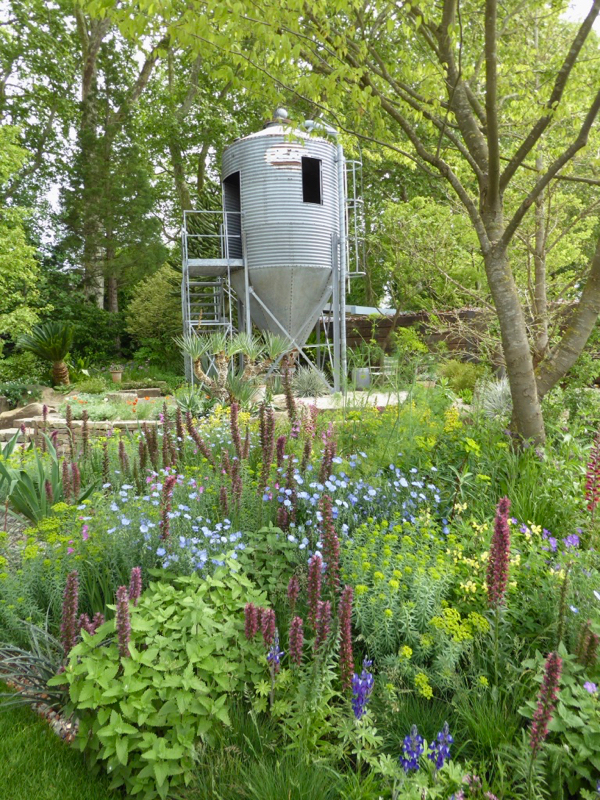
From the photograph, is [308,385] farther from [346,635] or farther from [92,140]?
[92,140]

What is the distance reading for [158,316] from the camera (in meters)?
17.6

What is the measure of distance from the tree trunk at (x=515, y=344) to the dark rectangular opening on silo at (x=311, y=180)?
824 centimetres

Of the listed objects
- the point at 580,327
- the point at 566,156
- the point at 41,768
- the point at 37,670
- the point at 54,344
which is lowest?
the point at 41,768

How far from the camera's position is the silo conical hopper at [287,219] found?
11164 mm

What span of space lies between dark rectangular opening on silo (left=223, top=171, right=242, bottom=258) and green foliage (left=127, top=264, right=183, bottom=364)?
492 centimetres

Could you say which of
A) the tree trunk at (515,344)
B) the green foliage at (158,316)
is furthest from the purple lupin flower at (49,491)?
the green foliage at (158,316)

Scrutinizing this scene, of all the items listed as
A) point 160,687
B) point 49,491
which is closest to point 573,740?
point 160,687

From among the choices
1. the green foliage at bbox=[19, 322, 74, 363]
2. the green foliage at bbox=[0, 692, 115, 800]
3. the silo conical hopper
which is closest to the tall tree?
the green foliage at bbox=[0, 692, 115, 800]

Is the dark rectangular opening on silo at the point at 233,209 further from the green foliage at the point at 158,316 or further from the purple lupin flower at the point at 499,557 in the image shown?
the purple lupin flower at the point at 499,557

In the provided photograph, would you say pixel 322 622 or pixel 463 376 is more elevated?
pixel 463 376

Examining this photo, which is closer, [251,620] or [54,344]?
[251,620]

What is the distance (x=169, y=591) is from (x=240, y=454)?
1.07 metres

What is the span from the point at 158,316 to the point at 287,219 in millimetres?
7709

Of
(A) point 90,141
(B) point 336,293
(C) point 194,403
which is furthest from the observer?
(A) point 90,141
